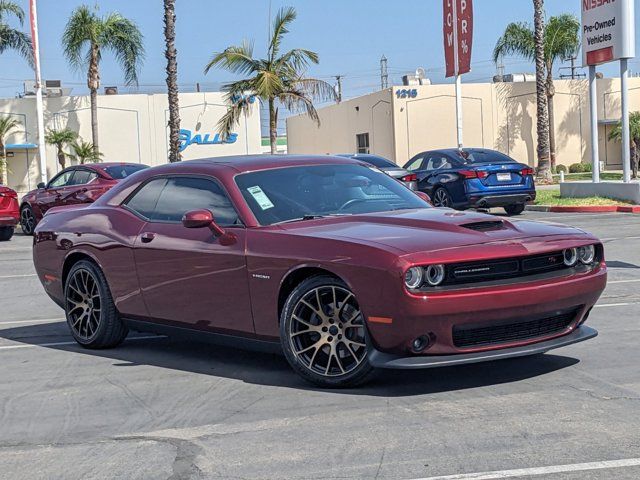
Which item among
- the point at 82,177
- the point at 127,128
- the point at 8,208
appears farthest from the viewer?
the point at 127,128

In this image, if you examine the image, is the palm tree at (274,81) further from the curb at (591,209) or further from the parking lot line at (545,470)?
the parking lot line at (545,470)

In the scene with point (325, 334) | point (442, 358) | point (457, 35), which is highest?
point (457, 35)

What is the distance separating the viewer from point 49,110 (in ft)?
154

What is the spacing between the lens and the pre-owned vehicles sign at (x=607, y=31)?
22172mm

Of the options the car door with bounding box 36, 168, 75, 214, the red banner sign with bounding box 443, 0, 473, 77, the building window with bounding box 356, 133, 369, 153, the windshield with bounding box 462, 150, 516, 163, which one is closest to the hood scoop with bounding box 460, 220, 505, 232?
the windshield with bounding box 462, 150, 516, 163

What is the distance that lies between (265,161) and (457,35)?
25881 millimetres

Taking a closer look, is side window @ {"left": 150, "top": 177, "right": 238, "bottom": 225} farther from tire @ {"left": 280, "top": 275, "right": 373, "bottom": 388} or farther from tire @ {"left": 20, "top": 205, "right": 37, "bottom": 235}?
tire @ {"left": 20, "top": 205, "right": 37, "bottom": 235}

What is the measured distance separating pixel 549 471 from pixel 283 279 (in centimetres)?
228

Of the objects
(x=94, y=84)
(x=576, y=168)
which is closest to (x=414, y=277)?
(x=94, y=84)

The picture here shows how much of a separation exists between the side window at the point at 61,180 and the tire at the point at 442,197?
302 inches

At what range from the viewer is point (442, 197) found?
21125 millimetres

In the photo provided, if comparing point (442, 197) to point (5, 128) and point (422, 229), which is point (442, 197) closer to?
point (422, 229)

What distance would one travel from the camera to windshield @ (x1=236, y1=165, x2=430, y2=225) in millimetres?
6660

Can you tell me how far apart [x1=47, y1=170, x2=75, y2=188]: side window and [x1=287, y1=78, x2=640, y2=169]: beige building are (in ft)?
95.2
